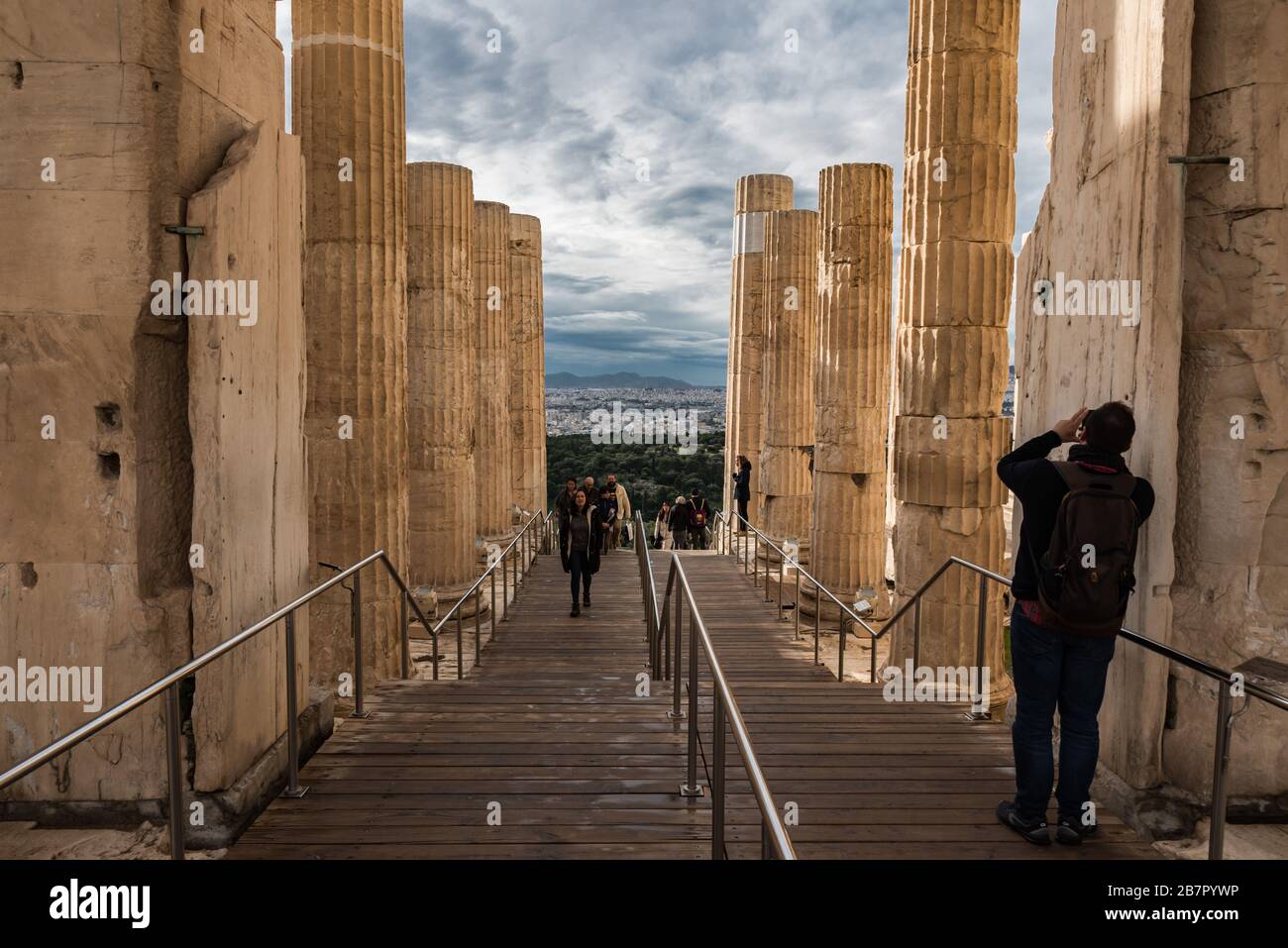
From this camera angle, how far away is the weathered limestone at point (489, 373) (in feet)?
67.4

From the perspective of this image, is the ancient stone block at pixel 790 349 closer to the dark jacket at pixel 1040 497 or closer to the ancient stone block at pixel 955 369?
the ancient stone block at pixel 955 369

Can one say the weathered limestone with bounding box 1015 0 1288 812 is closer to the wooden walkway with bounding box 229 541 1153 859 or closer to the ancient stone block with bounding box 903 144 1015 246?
the wooden walkway with bounding box 229 541 1153 859

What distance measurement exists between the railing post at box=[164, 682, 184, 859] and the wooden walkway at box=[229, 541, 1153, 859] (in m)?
0.62

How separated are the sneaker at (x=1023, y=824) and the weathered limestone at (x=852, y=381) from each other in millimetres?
11581

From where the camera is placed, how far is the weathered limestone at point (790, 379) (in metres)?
21.0

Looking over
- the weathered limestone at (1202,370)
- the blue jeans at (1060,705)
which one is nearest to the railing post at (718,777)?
the blue jeans at (1060,705)

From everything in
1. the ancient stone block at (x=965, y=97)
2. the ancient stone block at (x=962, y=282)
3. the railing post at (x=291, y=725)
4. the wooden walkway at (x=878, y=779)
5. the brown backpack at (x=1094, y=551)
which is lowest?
the wooden walkway at (x=878, y=779)

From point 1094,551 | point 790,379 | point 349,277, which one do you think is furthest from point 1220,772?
point 790,379

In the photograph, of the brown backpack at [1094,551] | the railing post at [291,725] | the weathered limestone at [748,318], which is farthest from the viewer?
the weathered limestone at [748,318]

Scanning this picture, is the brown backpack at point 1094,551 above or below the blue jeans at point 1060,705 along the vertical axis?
above

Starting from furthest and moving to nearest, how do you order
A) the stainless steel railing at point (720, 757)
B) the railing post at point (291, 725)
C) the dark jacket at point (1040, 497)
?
the railing post at point (291, 725) → the dark jacket at point (1040, 497) → the stainless steel railing at point (720, 757)

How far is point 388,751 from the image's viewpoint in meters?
5.38

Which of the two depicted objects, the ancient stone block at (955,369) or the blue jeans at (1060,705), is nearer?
the blue jeans at (1060,705)
